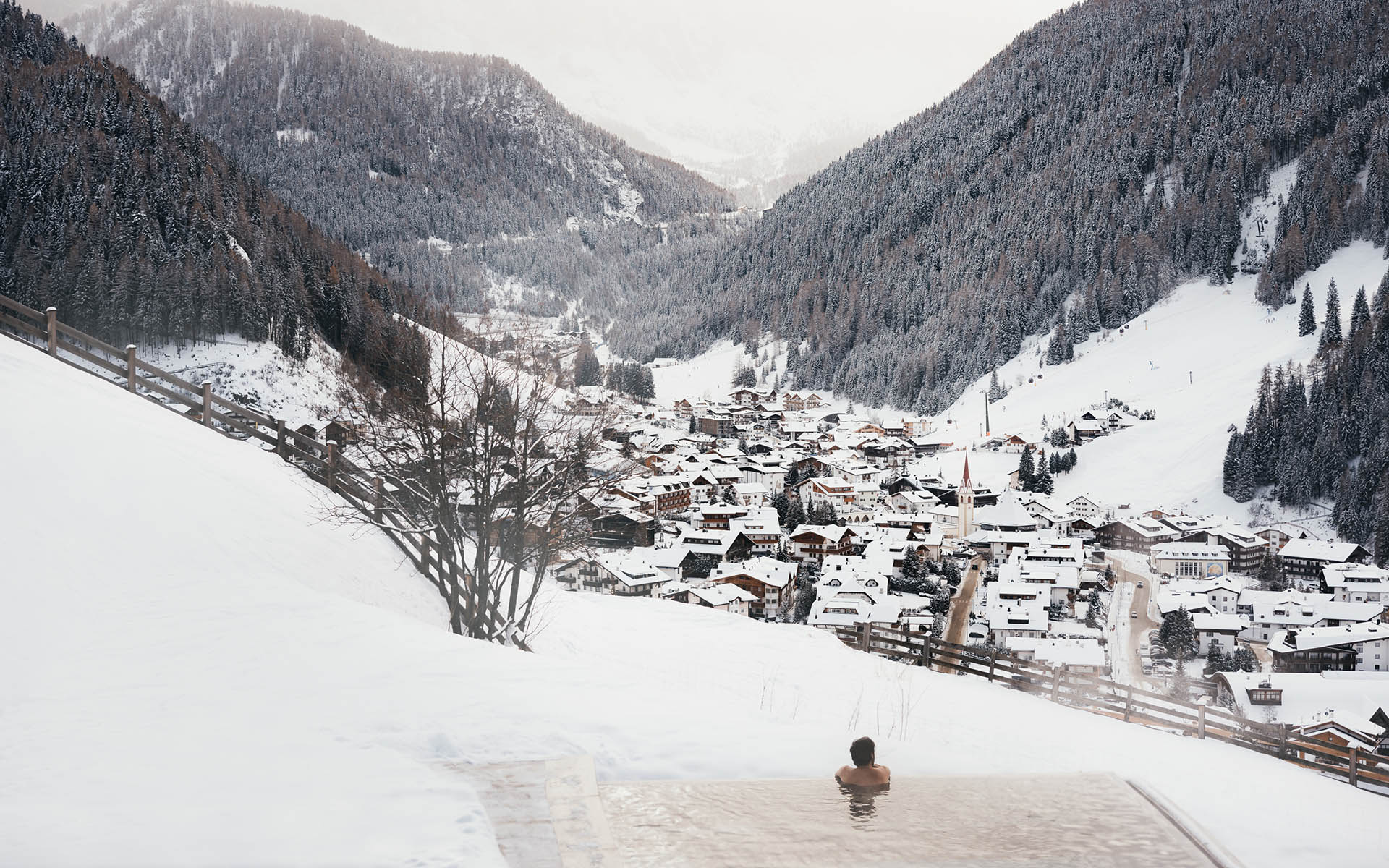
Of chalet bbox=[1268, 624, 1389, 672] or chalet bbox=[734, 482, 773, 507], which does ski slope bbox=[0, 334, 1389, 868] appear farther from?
chalet bbox=[734, 482, 773, 507]

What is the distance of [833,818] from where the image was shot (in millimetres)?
4949

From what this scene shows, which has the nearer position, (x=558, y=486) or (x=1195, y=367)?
(x=558, y=486)

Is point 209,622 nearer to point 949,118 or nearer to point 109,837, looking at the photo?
point 109,837

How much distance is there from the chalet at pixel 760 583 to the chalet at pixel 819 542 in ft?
40.4

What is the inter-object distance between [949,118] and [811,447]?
318ft

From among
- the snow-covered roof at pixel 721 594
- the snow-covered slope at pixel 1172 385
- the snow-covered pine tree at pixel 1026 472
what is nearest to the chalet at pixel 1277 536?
the snow-covered slope at pixel 1172 385

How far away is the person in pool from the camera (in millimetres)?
5371

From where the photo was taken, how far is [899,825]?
194 inches

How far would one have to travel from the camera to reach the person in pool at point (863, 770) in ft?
17.6

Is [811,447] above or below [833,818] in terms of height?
above

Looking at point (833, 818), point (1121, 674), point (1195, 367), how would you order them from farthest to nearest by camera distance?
1. point (1195, 367)
2. point (1121, 674)
3. point (833, 818)

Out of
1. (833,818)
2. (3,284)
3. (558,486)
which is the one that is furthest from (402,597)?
(3,284)

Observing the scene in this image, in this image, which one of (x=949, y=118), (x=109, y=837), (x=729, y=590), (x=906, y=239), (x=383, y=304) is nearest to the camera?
(x=109, y=837)

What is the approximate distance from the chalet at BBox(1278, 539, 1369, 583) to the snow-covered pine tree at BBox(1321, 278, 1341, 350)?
1296 inches
